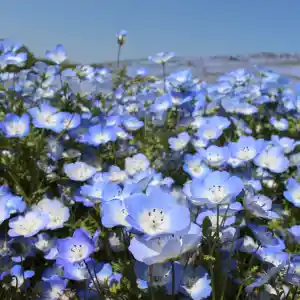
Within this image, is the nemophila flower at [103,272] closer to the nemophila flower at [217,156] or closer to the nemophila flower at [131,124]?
the nemophila flower at [217,156]

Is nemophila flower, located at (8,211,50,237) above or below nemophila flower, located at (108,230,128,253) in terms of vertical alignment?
above

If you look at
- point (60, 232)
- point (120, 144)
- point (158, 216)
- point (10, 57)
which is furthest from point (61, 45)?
point (158, 216)

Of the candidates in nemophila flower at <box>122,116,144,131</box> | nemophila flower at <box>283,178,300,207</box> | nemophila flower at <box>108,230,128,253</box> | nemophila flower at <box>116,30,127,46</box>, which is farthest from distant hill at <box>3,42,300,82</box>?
nemophila flower at <box>108,230,128,253</box>

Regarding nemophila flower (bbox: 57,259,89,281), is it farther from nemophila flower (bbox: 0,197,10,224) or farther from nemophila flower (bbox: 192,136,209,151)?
nemophila flower (bbox: 192,136,209,151)

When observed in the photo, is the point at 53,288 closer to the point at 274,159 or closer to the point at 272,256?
the point at 272,256

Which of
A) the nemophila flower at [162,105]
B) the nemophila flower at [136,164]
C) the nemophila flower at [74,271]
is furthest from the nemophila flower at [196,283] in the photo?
the nemophila flower at [162,105]

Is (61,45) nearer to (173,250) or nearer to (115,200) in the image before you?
(115,200)

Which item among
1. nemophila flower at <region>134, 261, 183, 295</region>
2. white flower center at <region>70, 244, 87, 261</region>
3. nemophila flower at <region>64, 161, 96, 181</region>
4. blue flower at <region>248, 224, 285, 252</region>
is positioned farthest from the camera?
nemophila flower at <region>64, 161, 96, 181</region>
